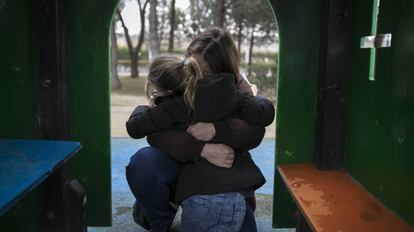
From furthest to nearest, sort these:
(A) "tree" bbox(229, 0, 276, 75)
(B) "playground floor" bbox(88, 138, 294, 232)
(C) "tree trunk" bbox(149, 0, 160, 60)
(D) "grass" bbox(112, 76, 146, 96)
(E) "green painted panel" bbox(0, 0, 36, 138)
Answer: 1. (A) "tree" bbox(229, 0, 276, 75)
2. (C) "tree trunk" bbox(149, 0, 160, 60)
3. (D) "grass" bbox(112, 76, 146, 96)
4. (B) "playground floor" bbox(88, 138, 294, 232)
5. (E) "green painted panel" bbox(0, 0, 36, 138)

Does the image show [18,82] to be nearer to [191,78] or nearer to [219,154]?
[191,78]

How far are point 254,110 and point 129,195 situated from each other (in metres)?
1.83

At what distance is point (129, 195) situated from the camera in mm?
3771

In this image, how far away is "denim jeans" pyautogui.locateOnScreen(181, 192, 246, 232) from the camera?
85.7 inches

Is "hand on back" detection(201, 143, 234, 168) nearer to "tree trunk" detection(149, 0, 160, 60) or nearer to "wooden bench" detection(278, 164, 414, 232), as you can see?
"wooden bench" detection(278, 164, 414, 232)

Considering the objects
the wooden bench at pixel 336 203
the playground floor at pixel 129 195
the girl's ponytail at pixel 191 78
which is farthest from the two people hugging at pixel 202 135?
the playground floor at pixel 129 195

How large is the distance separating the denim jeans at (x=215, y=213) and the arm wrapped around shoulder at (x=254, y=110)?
38cm

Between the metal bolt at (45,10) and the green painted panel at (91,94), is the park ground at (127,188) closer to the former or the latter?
the green painted panel at (91,94)

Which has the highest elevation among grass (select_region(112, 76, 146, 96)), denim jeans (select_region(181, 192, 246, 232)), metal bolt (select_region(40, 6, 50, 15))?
metal bolt (select_region(40, 6, 50, 15))

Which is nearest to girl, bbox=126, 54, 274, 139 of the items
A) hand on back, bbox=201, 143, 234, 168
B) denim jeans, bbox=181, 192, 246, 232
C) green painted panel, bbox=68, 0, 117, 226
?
hand on back, bbox=201, 143, 234, 168

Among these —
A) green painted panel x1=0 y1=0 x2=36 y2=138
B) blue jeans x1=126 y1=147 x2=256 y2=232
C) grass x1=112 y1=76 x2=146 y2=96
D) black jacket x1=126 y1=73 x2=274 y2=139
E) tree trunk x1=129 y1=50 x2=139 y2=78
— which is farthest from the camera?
tree trunk x1=129 y1=50 x2=139 y2=78

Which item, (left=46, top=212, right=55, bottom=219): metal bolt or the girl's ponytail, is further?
(left=46, top=212, right=55, bottom=219): metal bolt

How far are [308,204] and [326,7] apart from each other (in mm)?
1222

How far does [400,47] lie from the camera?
1.93 m
